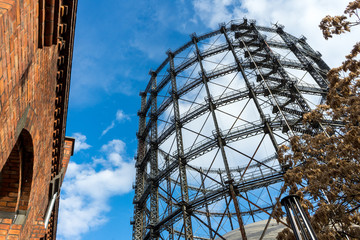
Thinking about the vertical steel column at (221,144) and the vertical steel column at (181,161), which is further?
the vertical steel column at (181,161)

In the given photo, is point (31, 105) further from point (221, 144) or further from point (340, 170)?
point (221, 144)

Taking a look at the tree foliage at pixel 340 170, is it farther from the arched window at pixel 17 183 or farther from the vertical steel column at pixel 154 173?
the vertical steel column at pixel 154 173

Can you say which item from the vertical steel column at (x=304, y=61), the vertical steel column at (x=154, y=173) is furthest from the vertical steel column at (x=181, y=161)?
the vertical steel column at (x=304, y=61)

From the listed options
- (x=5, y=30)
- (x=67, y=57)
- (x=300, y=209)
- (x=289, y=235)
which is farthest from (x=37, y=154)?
(x=289, y=235)

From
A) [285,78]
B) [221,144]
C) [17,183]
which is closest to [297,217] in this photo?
[17,183]

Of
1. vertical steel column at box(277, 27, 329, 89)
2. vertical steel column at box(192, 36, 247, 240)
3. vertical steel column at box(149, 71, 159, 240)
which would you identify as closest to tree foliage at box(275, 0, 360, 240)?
vertical steel column at box(192, 36, 247, 240)

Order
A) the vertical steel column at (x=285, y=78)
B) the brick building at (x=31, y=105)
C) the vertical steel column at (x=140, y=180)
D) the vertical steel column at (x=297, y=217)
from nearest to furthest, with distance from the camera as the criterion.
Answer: the brick building at (x=31, y=105) → the vertical steel column at (x=297, y=217) → the vertical steel column at (x=285, y=78) → the vertical steel column at (x=140, y=180)

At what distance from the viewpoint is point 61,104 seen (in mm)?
4355

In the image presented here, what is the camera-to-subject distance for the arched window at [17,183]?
349 centimetres

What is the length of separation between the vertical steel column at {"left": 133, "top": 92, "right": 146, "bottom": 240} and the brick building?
12.9m

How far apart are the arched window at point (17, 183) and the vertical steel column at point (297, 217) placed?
12.8 ft

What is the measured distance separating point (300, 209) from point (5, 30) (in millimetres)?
4313

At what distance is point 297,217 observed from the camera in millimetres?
4051

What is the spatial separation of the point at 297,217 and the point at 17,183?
13.4 feet
